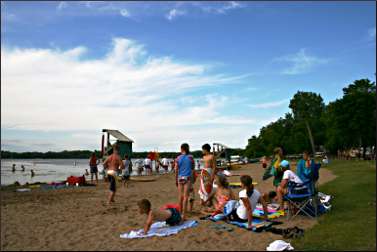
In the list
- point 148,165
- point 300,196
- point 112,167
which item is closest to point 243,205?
point 300,196

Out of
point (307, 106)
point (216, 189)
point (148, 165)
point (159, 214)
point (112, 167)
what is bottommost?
point (159, 214)

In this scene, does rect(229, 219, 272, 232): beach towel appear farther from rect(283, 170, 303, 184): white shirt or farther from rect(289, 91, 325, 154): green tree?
rect(289, 91, 325, 154): green tree

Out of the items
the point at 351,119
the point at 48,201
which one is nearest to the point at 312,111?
the point at 351,119

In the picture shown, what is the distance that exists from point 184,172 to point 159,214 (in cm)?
138

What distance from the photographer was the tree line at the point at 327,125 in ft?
117

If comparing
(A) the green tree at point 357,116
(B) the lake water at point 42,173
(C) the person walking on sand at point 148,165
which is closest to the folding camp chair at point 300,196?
(C) the person walking on sand at point 148,165

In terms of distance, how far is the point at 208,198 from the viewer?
8.74 m

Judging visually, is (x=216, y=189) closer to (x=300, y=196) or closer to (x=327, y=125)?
(x=300, y=196)

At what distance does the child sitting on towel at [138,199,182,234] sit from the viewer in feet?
21.6

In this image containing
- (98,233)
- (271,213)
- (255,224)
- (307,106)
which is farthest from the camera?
(307,106)

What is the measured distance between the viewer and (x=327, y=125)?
50.2 metres

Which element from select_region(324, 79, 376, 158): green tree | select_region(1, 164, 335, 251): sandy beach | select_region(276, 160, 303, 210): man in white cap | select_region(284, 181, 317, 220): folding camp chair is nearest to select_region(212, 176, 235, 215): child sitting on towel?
select_region(1, 164, 335, 251): sandy beach

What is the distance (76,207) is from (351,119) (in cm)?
3272

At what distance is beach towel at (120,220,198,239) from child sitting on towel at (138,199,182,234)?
120 millimetres
